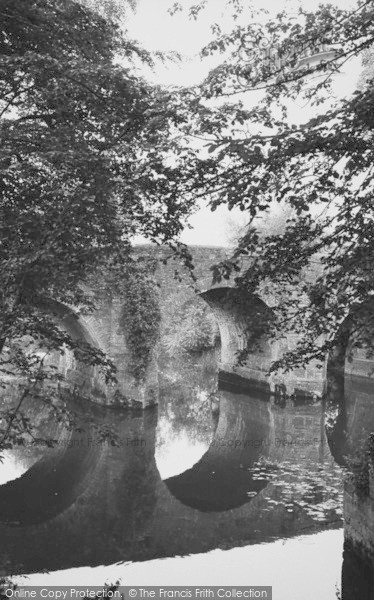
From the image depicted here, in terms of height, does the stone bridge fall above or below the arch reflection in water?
above

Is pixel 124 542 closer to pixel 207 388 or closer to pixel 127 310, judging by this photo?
pixel 127 310

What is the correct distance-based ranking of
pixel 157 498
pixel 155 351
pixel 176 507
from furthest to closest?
pixel 155 351, pixel 157 498, pixel 176 507

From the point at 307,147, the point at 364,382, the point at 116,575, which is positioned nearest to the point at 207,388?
the point at 364,382

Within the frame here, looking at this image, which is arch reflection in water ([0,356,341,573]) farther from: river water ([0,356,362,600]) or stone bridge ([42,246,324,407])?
stone bridge ([42,246,324,407])

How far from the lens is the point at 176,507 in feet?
28.0

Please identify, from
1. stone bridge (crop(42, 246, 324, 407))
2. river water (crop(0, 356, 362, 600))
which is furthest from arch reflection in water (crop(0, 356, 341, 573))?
stone bridge (crop(42, 246, 324, 407))

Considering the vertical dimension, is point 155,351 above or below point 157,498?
above

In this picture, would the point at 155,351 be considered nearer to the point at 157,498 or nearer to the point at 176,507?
the point at 157,498

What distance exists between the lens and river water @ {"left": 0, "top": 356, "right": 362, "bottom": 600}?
20.7ft

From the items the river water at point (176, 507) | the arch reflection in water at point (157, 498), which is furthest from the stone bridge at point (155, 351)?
the arch reflection in water at point (157, 498)

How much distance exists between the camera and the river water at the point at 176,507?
20.7 ft

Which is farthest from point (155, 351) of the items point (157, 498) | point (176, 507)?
point (176, 507)

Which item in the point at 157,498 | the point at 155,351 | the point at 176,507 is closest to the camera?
the point at 176,507

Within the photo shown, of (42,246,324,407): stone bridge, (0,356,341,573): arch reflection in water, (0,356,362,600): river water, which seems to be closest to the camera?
(0,356,362,600): river water
